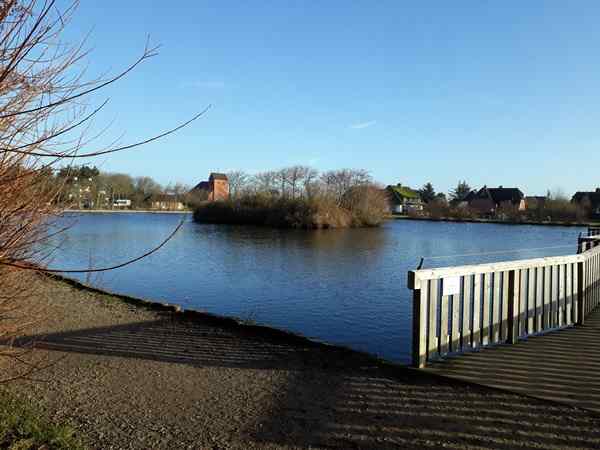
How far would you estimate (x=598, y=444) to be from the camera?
4.18 meters

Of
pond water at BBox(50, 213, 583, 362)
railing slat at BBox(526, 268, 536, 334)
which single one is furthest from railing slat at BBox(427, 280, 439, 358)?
railing slat at BBox(526, 268, 536, 334)

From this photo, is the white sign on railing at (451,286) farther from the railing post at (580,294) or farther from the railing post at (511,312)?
the railing post at (580,294)

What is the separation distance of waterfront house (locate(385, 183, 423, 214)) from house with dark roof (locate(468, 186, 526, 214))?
46.2 feet

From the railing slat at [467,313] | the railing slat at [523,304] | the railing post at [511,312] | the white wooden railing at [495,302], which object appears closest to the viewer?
the white wooden railing at [495,302]

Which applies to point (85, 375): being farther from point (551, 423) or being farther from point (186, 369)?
point (551, 423)

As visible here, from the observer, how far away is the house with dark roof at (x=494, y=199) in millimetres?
118312

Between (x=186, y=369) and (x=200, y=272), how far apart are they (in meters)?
15.8

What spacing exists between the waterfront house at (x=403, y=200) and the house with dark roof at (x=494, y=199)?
554 inches

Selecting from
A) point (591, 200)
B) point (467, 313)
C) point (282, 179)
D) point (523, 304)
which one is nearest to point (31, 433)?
point (467, 313)

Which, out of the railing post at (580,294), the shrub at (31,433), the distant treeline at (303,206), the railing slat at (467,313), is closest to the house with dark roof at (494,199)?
the distant treeline at (303,206)

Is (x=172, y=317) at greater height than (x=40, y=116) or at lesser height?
lesser

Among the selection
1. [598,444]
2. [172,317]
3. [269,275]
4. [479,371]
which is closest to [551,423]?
[598,444]

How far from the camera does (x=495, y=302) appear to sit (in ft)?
24.3

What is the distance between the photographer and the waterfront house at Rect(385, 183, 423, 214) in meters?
132
